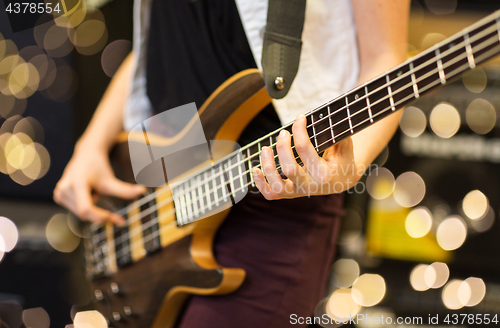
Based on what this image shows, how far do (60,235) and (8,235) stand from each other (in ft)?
0.52

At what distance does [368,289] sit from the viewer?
129cm

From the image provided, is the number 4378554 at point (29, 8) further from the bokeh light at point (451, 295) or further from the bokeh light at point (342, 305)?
the bokeh light at point (451, 295)

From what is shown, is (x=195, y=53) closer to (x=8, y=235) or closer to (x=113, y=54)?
(x=113, y=54)

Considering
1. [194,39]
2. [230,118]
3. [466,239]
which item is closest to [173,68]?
[194,39]

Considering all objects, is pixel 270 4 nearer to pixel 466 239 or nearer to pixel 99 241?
pixel 99 241

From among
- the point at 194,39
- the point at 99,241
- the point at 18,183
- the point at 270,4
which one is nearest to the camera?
the point at 270,4

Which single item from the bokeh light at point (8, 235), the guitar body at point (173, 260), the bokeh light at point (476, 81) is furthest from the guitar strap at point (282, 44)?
the bokeh light at point (8, 235)

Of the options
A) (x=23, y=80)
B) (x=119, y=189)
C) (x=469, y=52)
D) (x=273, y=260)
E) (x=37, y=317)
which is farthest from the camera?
(x=23, y=80)

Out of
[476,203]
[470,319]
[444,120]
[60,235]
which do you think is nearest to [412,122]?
[444,120]

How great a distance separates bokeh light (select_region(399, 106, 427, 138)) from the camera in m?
1.24

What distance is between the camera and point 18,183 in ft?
4.47

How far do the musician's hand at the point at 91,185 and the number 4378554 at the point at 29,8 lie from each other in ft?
2.41

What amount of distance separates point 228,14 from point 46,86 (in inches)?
42.7

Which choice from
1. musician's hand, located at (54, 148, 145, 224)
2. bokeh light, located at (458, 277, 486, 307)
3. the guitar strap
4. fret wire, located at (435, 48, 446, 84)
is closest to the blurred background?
bokeh light, located at (458, 277, 486, 307)
